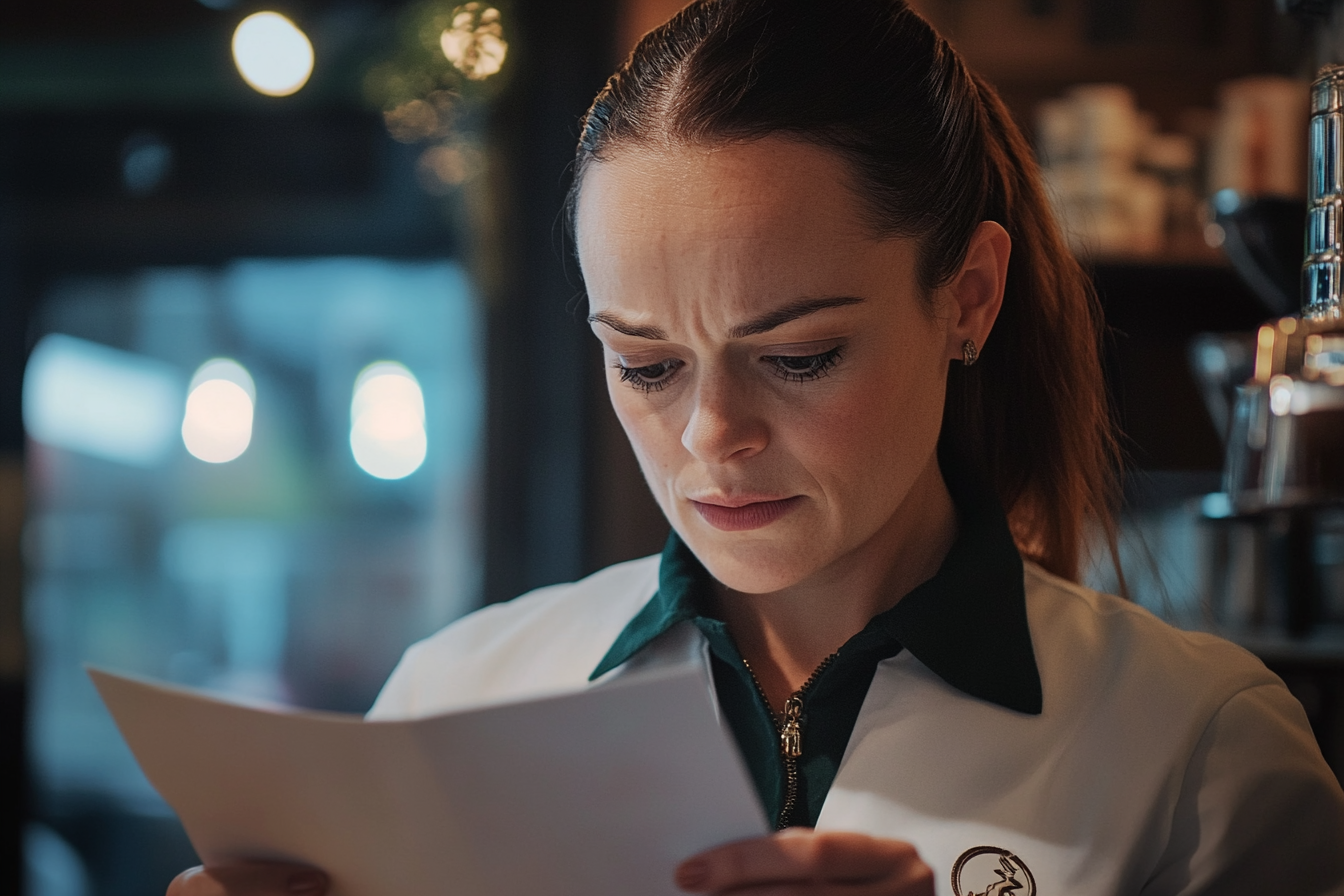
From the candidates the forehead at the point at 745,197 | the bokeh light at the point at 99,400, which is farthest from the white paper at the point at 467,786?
the bokeh light at the point at 99,400

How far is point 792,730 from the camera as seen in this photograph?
0.98 m

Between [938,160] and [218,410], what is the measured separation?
2.67m

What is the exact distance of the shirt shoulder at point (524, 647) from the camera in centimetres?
115

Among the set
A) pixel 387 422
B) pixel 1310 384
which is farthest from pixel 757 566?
pixel 387 422

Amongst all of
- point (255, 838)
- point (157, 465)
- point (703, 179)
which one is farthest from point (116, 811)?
point (703, 179)

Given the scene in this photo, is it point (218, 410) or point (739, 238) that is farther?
point (218, 410)

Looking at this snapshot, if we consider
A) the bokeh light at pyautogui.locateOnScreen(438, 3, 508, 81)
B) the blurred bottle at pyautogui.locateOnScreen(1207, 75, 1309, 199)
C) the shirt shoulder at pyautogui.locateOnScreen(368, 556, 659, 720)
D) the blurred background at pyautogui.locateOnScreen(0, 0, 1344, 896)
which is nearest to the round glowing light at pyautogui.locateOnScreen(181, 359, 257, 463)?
the blurred background at pyautogui.locateOnScreen(0, 0, 1344, 896)

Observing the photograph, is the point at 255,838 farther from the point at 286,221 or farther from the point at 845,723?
the point at 286,221

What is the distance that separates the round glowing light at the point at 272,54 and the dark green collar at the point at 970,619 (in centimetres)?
245

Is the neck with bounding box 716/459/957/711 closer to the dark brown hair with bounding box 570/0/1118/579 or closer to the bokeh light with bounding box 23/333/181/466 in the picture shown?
the dark brown hair with bounding box 570/0/1118/579

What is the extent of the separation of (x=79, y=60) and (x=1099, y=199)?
2580mm

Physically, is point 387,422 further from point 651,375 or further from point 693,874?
point 693,874

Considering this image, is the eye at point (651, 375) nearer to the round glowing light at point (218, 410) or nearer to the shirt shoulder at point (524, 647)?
the shirt shoulder at point (524, 647)

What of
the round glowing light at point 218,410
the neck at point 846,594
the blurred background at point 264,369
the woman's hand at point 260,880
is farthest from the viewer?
the round glowing light at point 218,410
